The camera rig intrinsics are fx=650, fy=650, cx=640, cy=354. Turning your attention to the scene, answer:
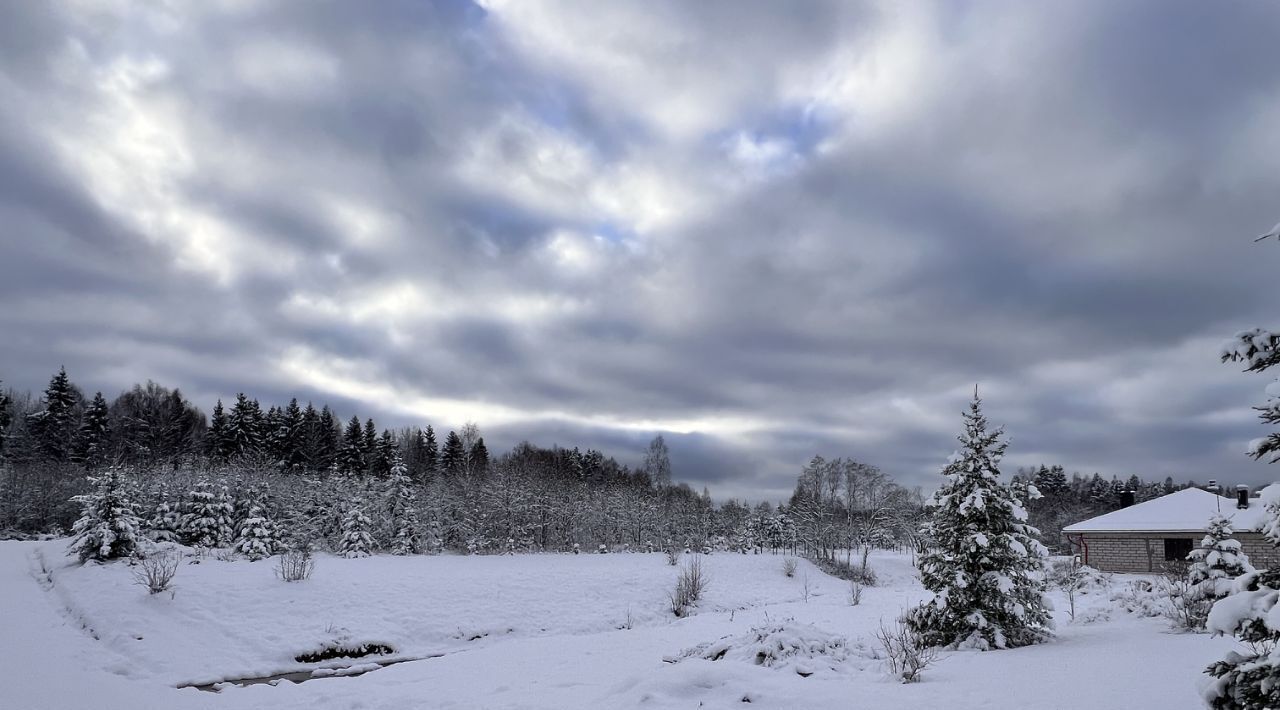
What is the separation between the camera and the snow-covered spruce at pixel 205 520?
1272 inches

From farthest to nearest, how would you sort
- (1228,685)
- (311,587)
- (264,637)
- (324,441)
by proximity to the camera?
(324,441), (311,587), (264,637), (1228,685)

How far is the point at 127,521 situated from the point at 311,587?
24.8ft

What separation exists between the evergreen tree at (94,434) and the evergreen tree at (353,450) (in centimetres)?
1885

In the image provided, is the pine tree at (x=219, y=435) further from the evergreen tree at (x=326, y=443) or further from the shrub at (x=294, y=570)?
the shrub at (x=294, y=570)

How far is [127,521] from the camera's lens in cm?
2153

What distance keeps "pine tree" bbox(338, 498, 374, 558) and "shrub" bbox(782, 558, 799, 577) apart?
72.7 ft

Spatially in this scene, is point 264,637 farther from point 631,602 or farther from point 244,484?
point 244,484

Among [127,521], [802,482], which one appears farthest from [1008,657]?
[802,482]

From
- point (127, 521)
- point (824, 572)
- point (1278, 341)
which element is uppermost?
point (1278, 341)

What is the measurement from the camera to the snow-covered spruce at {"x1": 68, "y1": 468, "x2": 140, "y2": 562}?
20.9 meters

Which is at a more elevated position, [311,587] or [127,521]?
[127,521]

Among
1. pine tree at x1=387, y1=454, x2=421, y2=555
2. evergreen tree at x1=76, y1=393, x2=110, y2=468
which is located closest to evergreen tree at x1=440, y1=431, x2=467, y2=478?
evergreen tree at x1=76, y1=393, x2=110, y2=468

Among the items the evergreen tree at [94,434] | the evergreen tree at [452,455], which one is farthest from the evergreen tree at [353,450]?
the evergreen tree at [94,434]

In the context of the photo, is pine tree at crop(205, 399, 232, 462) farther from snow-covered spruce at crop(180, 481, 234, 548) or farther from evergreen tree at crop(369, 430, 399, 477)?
snow-covered spruce at crop(180, 481, 234, 548)
